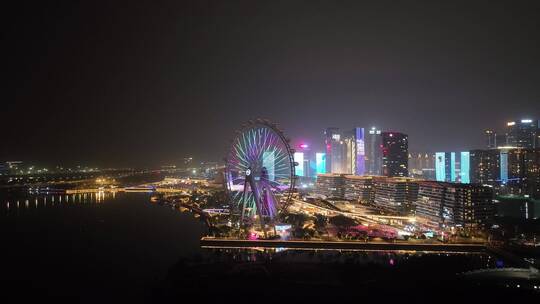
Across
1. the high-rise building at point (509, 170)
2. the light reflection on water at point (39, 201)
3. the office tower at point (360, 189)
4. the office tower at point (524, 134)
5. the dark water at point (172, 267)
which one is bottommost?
the dark water at point (172, 267)

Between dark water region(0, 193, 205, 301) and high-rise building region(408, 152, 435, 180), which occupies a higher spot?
high-rise building region(408, 152, 435, 180)

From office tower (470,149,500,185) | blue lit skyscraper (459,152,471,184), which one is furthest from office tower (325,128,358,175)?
office tower (470,149,500,185)

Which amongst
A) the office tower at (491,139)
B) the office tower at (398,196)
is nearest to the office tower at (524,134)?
the office tower at (491,139)

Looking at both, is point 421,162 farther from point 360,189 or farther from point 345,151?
point 360,189

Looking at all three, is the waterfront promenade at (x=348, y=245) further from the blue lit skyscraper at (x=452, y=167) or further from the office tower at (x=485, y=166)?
the blue lit skyscraper at (x=452, y=167)

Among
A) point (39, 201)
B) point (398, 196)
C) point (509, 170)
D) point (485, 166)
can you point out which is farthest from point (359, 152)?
point (39, 201)

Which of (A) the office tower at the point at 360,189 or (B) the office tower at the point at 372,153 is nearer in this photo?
(A) the office tower at the point at 360,189

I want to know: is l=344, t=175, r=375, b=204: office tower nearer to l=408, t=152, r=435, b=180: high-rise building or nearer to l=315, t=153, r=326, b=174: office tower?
l=315, t=153, r=326, b=174: office tower
